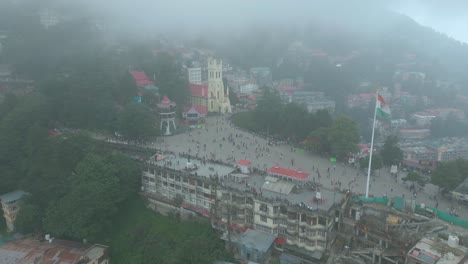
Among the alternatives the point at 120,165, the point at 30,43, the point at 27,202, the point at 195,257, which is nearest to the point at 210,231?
the point at 195,257

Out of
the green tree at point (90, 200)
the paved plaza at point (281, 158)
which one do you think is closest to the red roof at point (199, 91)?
the paved plaza at point (281, 158)

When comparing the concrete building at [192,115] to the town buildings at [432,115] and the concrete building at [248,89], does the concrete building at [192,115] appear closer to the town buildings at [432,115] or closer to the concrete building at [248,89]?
the concrete building at [248,89]

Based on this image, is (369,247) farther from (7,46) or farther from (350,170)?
(7,46)

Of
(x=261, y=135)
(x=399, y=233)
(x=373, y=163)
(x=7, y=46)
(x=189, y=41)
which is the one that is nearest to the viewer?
(x=399, y=233)

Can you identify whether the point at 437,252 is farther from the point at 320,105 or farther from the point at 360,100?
the point at 360,100

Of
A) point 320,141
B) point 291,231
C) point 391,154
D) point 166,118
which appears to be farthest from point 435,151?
point 166,118

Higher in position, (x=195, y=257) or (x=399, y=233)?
(x=399, y=233)
